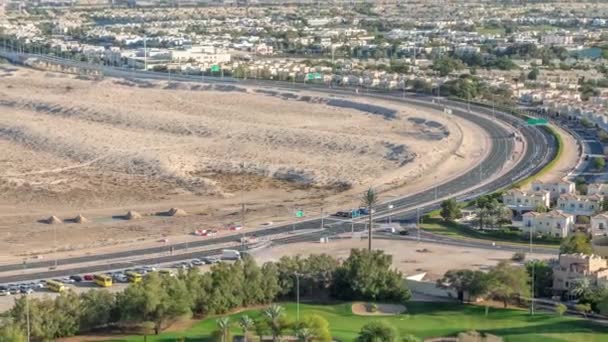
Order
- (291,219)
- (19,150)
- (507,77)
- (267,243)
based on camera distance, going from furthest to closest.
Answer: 1. (507,77)
2. (19,150)
3. (291,219)
4. (267,243)

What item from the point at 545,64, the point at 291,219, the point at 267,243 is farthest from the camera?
the point at 545,64

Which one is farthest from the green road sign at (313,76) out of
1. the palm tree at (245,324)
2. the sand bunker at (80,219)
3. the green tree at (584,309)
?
the palm tree at (245,324)

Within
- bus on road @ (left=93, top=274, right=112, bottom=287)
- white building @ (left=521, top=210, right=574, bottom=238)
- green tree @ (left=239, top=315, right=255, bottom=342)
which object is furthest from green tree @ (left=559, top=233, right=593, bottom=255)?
bus on road @ (left=93, top=274, right=112, bottom=287)

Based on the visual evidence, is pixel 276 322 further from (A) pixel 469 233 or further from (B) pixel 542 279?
(A) pixel 469 233

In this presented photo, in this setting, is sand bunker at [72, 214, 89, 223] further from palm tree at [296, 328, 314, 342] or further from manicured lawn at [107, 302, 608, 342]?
palm tree at [296, 328, 314, 342]

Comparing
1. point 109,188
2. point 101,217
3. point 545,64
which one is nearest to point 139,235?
point 101,217

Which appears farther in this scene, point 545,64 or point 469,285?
point 545,64

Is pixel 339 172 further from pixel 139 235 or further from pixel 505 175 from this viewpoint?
pixel 139 235
